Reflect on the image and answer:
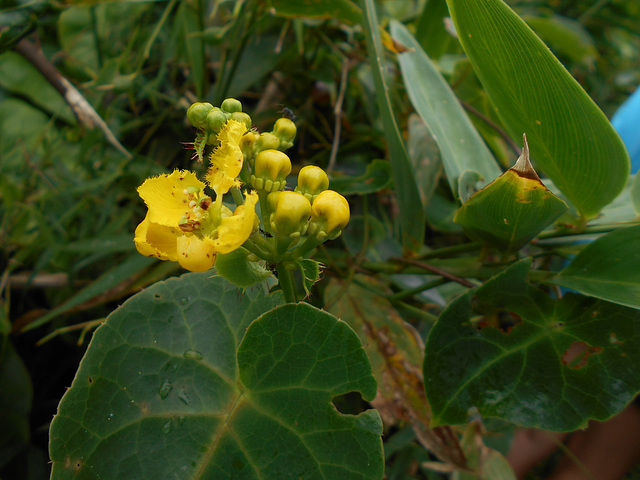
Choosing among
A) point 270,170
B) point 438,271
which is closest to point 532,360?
point 438,271

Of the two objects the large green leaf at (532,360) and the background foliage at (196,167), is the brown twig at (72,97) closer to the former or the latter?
the background foliage at (196,167)

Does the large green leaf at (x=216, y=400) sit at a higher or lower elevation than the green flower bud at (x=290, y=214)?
lower

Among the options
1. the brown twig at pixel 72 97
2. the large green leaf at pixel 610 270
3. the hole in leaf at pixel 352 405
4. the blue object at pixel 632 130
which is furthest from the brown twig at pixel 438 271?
the blue object at pixel 632 130

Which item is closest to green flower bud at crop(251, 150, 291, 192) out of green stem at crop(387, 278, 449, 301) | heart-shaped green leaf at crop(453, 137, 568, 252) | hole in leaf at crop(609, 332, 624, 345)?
heart-shaped green leaf at crop(453, 137, 568, 252)

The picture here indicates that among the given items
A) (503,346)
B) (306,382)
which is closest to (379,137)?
(503,346)

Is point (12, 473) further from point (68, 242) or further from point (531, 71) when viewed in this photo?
point (531, 71)
